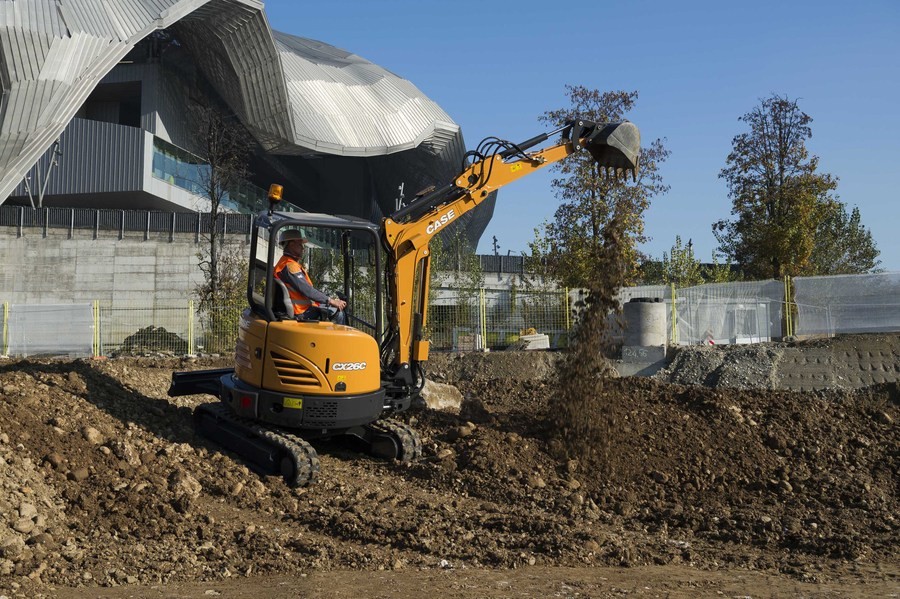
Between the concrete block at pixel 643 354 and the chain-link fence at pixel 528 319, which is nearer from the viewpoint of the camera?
the concrete block at pixel 643 354

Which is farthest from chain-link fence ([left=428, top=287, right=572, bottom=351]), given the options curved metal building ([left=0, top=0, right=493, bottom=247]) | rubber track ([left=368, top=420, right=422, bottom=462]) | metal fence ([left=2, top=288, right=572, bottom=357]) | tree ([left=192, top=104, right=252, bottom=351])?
curved metal building ([left=0, top=0, right=493, bottom=247])

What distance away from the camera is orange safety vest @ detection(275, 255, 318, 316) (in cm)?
896

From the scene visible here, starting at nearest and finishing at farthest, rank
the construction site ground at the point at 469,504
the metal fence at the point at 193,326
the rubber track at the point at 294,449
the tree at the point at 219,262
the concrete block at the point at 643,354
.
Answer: the construction site ground at the point at 469,504 → the rubber track at the point at 294,449 → the concrete block at the point at 643,354 → the metal fence at the point at 193,326 → the tree at the point at 219,262

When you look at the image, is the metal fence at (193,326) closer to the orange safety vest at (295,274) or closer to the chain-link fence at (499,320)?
the chain-link fence at (499,320)

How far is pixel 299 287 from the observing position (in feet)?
29.5

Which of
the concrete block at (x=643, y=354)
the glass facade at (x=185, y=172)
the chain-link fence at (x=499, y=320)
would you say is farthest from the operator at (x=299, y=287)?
the glass facade at (x=185, y=172)

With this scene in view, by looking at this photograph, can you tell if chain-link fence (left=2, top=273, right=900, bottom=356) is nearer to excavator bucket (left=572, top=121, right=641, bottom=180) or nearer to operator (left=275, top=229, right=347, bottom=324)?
excavator bucket (left=572, top=121, right=641, bottom=180)

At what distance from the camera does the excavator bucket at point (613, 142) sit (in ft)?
34.2

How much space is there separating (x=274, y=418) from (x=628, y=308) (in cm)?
1216

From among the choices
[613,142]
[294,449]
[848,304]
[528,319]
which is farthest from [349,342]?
[528,319]

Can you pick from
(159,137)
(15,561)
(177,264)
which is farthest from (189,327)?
(15,561)

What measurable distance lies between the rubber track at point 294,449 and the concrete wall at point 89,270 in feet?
→ 84.5

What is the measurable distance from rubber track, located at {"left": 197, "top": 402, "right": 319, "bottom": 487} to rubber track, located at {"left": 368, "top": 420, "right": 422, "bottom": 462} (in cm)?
111

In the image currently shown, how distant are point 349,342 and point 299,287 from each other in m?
0.82
